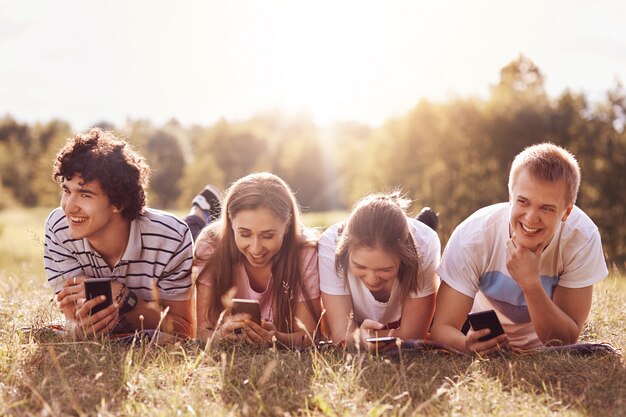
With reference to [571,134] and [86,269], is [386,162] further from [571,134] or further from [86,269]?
[86,269]

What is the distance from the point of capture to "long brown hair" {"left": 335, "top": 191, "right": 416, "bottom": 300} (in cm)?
491

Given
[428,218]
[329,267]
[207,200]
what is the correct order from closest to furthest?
[329,267] → [428,218] → [207,200]

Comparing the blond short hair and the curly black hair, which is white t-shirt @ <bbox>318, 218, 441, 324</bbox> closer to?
the blond short hair

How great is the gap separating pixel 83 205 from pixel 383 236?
244 cm

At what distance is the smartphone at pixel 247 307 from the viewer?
488 centimetres

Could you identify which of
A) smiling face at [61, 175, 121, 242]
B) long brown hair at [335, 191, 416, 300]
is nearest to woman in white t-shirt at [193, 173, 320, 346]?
long brown hair at [335, 191, 416, 300]

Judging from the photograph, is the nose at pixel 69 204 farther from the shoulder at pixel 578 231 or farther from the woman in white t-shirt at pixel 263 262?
the shoulder at pixel 578 231

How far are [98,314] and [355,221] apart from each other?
2.13 m

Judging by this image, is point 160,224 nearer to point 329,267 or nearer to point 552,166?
point 329,267

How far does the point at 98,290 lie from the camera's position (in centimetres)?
502

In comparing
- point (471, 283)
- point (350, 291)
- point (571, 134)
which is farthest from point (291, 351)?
point (571, 134)

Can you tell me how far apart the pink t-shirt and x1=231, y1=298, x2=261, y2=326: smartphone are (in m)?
0.63

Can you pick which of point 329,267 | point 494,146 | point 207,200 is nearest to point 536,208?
point 329,267

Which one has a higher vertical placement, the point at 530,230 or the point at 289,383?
the point at 530,230
